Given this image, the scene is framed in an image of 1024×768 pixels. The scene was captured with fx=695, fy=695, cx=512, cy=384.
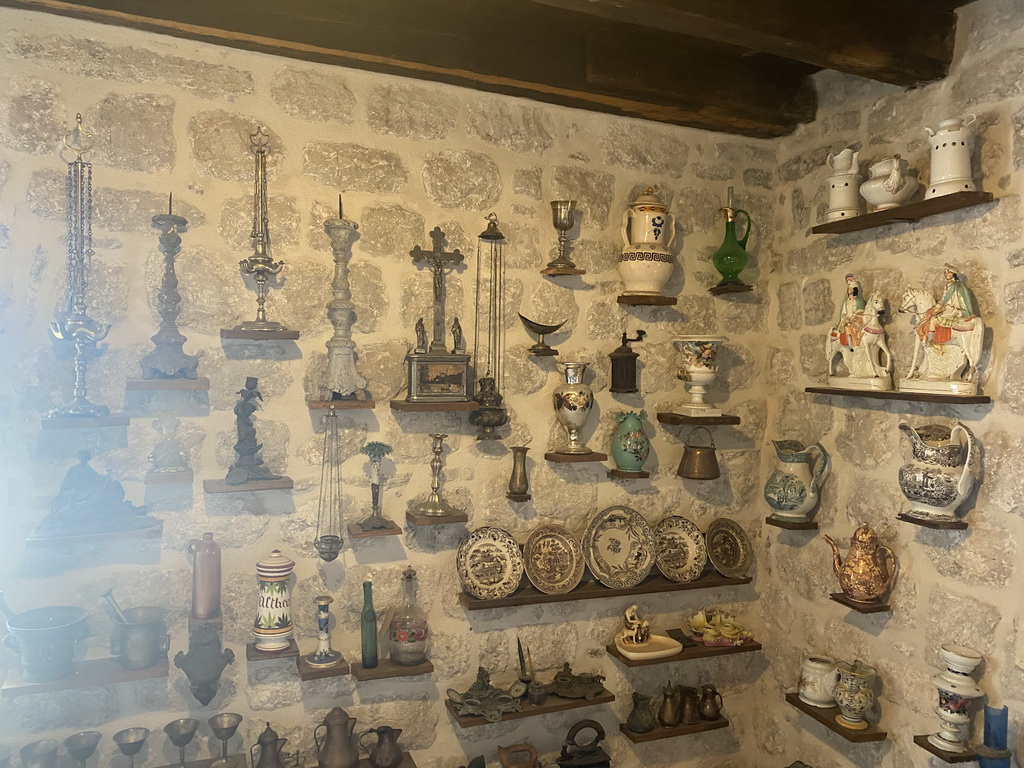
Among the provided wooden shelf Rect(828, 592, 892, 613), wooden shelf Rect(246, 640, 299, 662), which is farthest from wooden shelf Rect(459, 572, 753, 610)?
wooden shelf Rect(246, 640, 299, 662)

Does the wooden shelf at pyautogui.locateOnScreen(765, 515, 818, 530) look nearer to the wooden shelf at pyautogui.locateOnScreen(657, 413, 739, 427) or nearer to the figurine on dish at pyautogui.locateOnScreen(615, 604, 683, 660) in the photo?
the wooden shelf at pyautogui.locateOnScreen(657, 413, 739, 427)

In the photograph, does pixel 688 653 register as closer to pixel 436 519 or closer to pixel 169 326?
pixel 436 519

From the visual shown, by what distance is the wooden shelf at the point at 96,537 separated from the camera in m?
1.63

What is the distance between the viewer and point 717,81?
2285 mm

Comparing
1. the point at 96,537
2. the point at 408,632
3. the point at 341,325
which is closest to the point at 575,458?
the point at 408,632

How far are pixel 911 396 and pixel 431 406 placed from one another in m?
1.31

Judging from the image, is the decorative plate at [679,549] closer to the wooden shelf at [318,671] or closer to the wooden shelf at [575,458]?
the wooden shelf at [575,458]

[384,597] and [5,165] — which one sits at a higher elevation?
[5,165]

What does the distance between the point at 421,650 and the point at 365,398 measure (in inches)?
29.7

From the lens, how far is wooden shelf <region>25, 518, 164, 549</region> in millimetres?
1632

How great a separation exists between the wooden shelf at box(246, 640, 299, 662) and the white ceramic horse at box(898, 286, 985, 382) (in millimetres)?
1840

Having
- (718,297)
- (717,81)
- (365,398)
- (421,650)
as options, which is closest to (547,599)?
(421,650)

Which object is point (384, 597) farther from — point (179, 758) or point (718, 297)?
point (718, 297)

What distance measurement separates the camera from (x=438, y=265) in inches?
82.7
